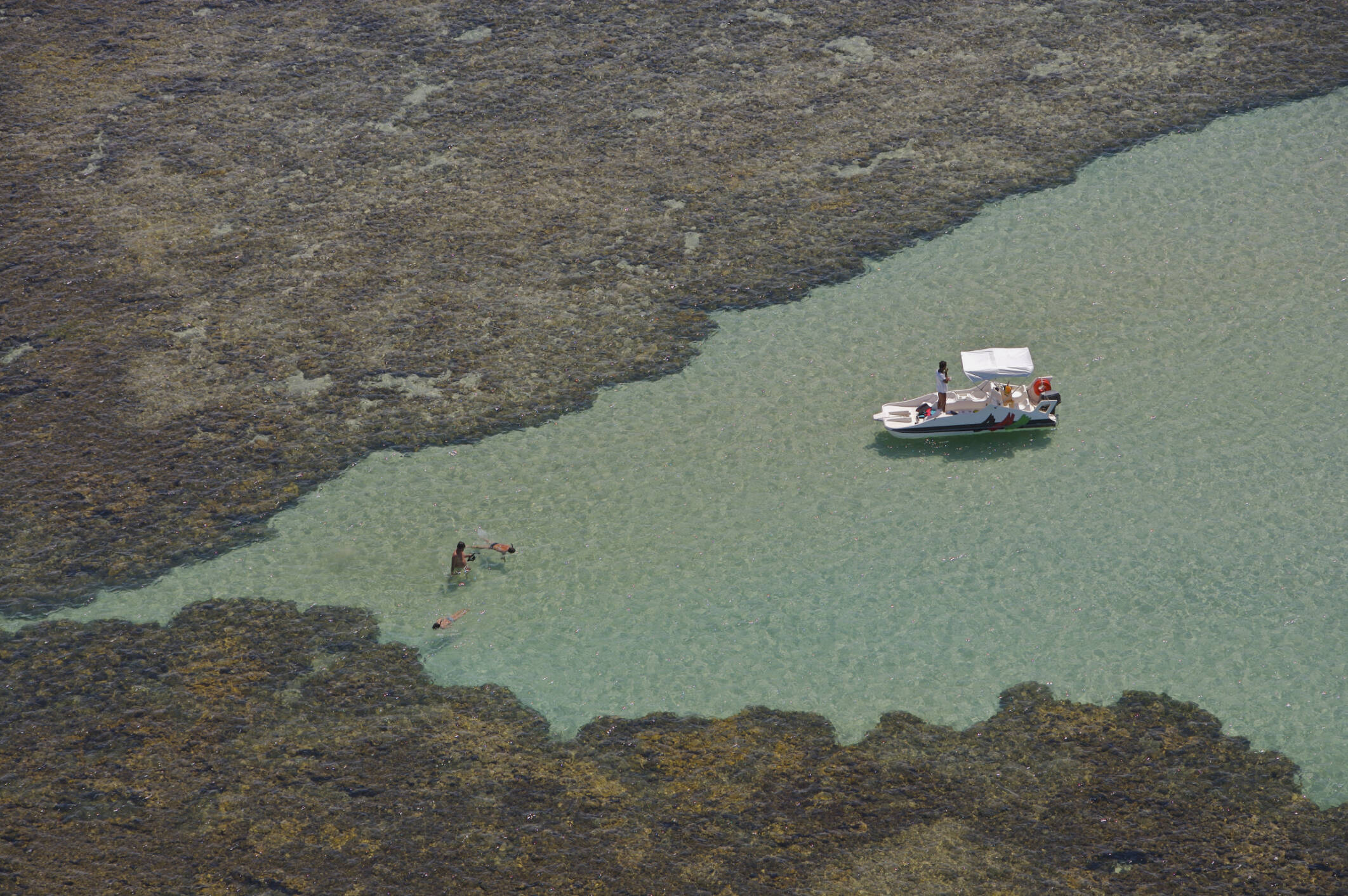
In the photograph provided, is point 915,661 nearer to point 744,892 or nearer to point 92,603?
point 744,892

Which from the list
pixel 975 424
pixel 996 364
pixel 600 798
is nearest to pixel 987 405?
pixel 975 424

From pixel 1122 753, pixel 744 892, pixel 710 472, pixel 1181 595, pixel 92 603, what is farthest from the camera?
pixel 710 472

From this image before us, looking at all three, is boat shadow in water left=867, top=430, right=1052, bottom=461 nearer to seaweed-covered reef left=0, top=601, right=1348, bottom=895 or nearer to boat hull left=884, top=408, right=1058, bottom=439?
boat hull left=884, top=408, right=1058, bottom=439

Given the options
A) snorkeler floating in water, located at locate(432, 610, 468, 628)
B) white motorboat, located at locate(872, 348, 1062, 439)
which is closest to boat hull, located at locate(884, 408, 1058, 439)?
white motorboat, located at locate(872, 348, 1062, 439)

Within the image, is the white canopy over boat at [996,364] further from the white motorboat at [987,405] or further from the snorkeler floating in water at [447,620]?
the snorkeler floating in water at [447,620]

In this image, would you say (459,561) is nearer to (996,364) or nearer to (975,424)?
(975,424)

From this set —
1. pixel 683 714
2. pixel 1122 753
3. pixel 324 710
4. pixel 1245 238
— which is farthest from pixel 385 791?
pixel 1245 238

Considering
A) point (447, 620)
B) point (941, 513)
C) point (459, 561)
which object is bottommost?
point (447, 620)
